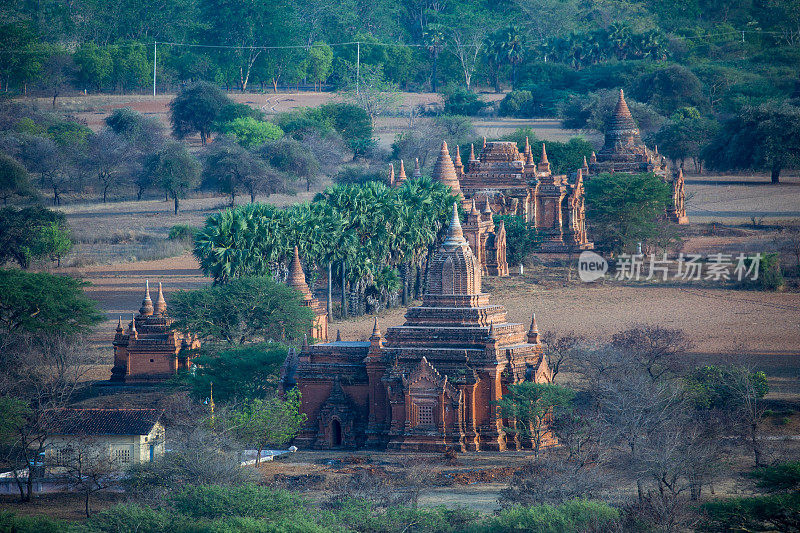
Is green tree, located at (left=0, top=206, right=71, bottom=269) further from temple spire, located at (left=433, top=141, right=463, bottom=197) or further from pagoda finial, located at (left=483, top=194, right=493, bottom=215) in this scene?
pagoda finial, located at (left=483, top=194, right=493, bottom=215)

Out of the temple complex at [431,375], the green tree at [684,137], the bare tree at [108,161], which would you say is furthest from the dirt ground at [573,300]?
the bare tree at [108,161]

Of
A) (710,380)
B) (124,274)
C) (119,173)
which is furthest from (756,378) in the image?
(119,173)

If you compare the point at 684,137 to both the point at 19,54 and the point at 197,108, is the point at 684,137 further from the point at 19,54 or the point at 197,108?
the point at 19,54

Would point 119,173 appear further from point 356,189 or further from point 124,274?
point 356,189

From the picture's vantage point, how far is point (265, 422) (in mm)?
53125

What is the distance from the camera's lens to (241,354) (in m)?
59.7

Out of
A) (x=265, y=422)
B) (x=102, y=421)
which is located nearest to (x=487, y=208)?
(x=265, y=422)

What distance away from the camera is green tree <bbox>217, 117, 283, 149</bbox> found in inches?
5236

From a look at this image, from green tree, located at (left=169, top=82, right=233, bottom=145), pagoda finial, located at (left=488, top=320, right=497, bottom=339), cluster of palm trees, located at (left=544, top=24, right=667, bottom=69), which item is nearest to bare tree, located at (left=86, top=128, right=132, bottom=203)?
green tree, located at (left=169, top=82, right=233, bottom=145)

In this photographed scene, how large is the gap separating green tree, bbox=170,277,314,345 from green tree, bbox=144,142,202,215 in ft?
157

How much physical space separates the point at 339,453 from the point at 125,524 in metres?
14.4

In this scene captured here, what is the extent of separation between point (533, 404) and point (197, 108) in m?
93.9

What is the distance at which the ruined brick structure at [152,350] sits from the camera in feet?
218

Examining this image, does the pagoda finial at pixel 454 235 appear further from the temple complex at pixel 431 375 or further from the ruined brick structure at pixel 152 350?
the ruined brick structure at pixel 152 350
